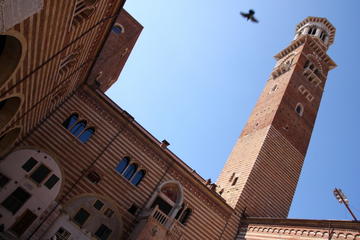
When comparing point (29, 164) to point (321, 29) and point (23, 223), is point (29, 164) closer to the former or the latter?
point (23, 223)

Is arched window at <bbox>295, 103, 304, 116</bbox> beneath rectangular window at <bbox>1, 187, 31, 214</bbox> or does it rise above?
above

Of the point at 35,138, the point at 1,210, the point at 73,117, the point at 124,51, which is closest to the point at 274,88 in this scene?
the point at 124,51

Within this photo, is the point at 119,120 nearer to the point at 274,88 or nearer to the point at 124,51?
the point at 124,51

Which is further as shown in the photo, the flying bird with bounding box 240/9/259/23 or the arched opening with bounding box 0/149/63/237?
the arched opening with bounding box 0/149/63/237

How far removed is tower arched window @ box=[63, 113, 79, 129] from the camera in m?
15.5

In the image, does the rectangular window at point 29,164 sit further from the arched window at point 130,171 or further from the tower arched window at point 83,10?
the tower arched window at point 83,10

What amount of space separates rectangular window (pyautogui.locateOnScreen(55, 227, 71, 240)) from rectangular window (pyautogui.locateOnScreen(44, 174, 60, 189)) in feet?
6.00

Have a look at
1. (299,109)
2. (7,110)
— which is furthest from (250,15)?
(299,109)

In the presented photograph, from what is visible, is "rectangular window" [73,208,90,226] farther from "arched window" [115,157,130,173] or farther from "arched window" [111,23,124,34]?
"arched window" [111,23,124,34]

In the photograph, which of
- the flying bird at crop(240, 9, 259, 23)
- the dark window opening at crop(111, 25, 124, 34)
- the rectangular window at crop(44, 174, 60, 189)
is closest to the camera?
the flying bird at crop(240, 9, 259, 23)

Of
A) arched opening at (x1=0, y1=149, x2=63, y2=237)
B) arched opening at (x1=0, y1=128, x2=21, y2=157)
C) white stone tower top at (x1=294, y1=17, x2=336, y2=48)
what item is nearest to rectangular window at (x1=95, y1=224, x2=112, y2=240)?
arched opening at (x1=0, y1=149, x2=63, y2=237)

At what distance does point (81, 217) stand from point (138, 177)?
3.37m

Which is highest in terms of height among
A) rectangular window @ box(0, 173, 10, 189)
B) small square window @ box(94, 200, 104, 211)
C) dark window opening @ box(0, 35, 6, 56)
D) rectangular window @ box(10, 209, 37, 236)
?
small square window @ box(94, 200, 104, 211)

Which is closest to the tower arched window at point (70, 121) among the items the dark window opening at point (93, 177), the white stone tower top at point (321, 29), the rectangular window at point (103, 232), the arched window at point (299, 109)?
the dark window opening at point (93, 177)
